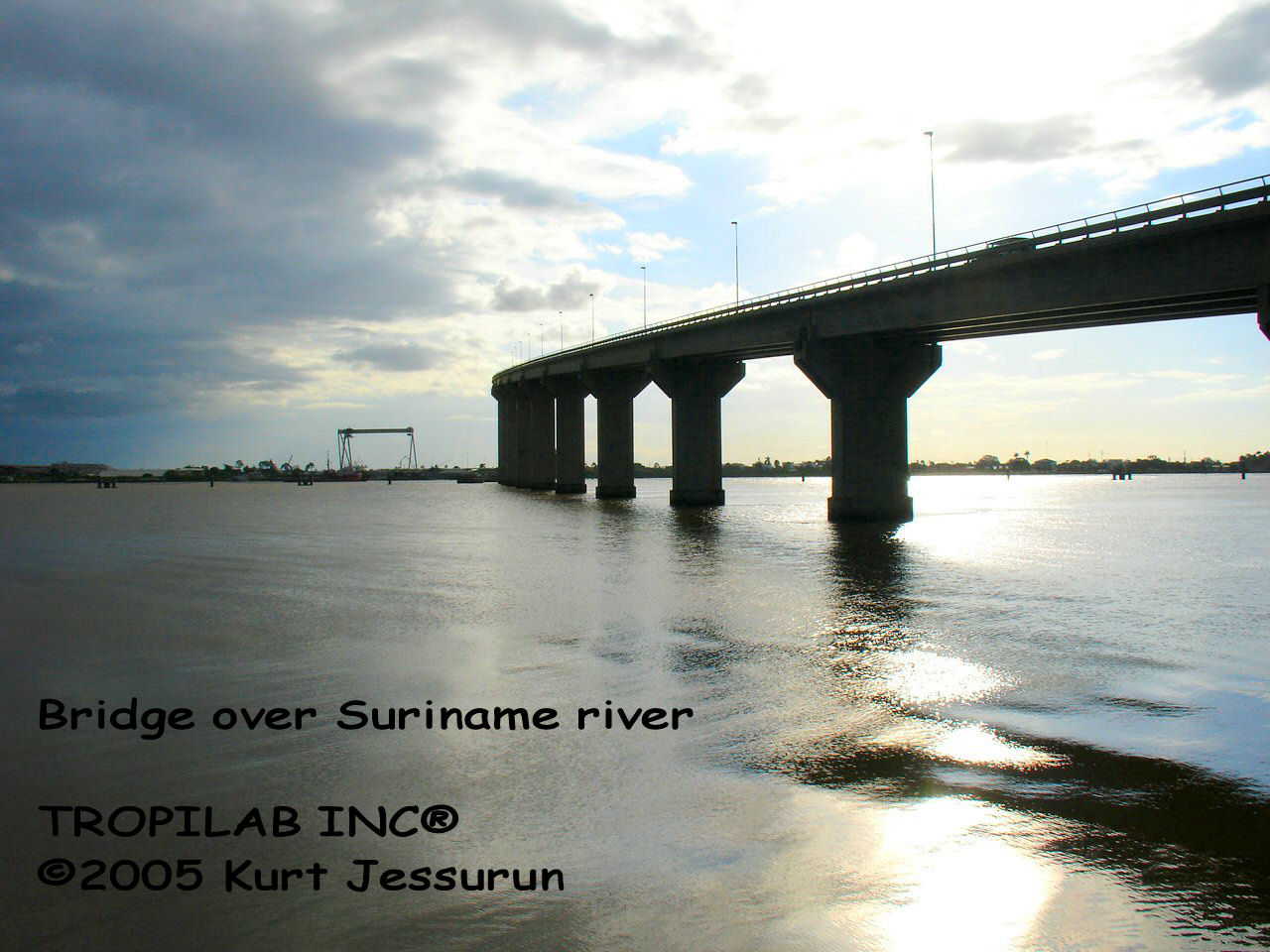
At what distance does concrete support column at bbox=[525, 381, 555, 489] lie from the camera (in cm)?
14188

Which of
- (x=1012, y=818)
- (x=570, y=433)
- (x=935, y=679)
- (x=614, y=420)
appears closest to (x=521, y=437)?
(x=570, y=433)

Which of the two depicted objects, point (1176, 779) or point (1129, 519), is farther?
point (1129, 519)

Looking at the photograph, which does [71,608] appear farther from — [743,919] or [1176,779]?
[1176,779]

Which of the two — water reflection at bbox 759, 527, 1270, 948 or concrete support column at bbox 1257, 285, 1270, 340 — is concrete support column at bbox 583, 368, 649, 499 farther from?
water reflection at bbox 759, 527, 1270, 948

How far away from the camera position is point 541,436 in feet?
477

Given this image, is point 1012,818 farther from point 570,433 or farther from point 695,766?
point 570,433

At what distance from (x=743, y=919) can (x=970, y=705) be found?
8.33 m

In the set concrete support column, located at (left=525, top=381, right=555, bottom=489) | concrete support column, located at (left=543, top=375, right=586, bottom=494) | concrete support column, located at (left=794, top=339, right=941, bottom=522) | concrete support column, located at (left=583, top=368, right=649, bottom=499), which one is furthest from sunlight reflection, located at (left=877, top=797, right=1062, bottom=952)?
concrete support column, located at (left=525, top=381, right=555, bottom=489)

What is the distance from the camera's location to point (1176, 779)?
10539 mm

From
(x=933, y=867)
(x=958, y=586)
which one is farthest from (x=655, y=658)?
(x=958, y=586)

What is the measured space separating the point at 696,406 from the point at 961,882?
78614 mm

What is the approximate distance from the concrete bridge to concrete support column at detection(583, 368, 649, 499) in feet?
0.54

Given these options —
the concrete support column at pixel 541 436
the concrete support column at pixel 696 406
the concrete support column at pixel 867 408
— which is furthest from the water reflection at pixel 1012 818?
the concrete support column at pixel 541 436

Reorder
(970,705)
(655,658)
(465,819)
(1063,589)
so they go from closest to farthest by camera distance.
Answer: (465,819)
(970,705)
(655,658)
(1063,589)
